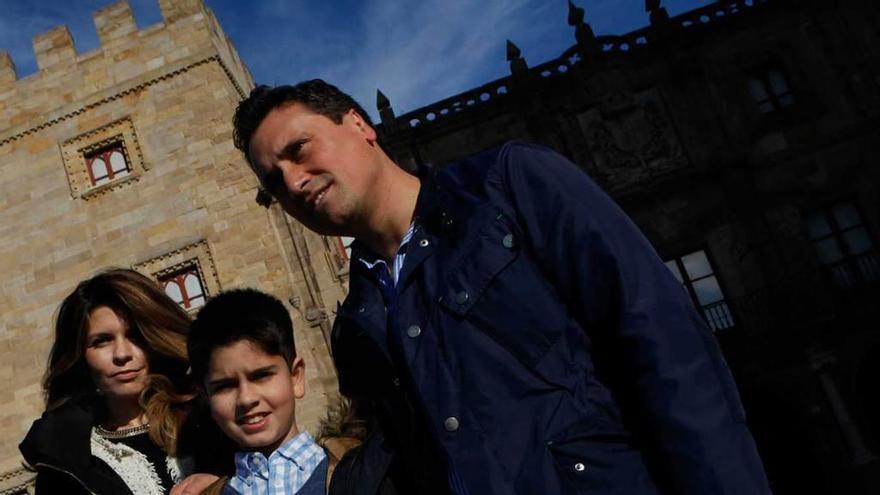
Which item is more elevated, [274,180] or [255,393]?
[274,180]

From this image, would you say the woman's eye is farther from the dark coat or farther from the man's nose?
the man's nose

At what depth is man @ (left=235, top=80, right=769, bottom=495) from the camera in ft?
5.63

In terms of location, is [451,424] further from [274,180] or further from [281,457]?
[281,457]

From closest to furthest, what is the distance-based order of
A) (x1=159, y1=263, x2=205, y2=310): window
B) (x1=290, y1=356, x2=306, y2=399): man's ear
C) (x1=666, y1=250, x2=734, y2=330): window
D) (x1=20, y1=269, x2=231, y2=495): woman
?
(x1=290, y1=356, x2=306, y2=399): man's ear
(x1=20, y1=269, x2=231, y2=495): woman
(x1=159, y1=263, x2=205, y2=310): window
(x1=666, y1=250, x2=734, y2=330): window

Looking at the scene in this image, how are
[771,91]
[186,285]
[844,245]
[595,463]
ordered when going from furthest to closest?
[771,91] < [844,245] < [186,285] < [595,463]

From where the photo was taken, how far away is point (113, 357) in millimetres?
3543

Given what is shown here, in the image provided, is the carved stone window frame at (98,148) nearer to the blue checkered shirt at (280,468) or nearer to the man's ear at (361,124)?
the blue checkered shirt at (280,468)

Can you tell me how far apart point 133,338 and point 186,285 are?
11.1 meters

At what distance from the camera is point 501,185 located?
2.03m

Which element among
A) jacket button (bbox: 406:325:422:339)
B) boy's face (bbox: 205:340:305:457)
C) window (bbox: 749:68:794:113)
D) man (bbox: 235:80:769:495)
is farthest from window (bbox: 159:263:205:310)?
window (bbox: 749:68:794:113)

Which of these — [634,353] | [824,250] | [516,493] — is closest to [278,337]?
[516,493]

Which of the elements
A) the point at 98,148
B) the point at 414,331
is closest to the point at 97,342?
the point at 414,331

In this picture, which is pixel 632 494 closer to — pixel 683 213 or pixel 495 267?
pixel 495 267

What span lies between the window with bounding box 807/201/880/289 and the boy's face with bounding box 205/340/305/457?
51.0 feet
